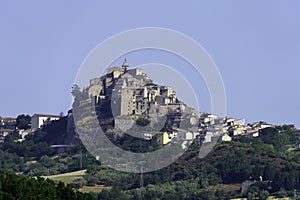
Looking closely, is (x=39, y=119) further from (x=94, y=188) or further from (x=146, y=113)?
(x=94, y=188)

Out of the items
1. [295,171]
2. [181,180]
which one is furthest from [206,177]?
[295,171]

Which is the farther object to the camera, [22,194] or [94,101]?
[94,101]

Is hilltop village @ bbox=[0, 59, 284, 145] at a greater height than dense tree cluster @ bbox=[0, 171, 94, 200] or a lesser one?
greater

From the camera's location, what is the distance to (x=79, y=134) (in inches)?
3629

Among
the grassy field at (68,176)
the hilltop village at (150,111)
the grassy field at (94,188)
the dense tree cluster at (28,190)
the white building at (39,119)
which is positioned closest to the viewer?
the dense tree cluster at (28,190)

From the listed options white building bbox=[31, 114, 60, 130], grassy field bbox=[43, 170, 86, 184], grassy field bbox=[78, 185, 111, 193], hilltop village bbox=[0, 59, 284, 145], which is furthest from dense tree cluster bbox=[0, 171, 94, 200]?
white building bbox=[31, 114, 60, 130]

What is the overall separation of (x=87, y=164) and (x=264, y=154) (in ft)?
45.7

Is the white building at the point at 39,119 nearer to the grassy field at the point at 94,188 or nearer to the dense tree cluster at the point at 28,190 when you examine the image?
the grassy field at the point at 94,188

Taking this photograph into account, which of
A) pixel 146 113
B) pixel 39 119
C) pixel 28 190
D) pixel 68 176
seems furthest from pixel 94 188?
pixel 28 190

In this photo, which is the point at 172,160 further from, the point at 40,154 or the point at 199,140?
the point at 40,154

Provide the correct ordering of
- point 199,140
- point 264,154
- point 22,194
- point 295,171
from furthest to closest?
point 199,140
point 264,154
point 295,171
point 22,194

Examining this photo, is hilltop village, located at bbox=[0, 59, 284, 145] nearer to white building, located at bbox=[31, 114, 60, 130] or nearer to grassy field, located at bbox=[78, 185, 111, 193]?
white building, located at bbox=[31, 114, 60, 130]

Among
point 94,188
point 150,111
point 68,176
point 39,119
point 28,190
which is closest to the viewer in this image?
point 28,190

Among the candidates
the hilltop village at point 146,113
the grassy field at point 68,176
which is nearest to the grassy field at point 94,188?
the grassy field at point 68,176
